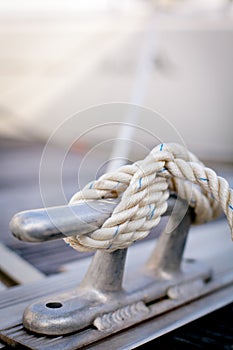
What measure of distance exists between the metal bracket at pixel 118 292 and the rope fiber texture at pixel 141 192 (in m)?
0.07

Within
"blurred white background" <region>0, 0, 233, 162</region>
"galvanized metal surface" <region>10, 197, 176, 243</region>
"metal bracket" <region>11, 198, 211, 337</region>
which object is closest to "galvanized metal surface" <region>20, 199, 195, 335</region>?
"metal bracket" <region>11, 198, 211, 337</region>

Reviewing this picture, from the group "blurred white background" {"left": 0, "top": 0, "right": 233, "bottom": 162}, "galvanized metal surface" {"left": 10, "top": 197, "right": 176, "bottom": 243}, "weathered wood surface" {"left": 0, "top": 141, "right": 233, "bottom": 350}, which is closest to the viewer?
"galvanized metal surface" {"left": 10, "top": 197, "right": 176, "bottom": 243}

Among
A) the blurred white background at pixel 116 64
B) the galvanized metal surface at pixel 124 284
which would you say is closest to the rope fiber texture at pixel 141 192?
the galvanized metal surface at pixel 124 284

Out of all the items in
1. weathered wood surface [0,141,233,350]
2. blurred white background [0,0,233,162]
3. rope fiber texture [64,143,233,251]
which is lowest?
rope fiber texture [64,143,233,251]

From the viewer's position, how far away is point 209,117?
366 centimetres

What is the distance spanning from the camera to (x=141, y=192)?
0.83 metres

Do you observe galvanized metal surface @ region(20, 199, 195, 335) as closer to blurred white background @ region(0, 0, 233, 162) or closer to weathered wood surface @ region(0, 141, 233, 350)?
weathered wood surface @ region(0, 141, 233, 350)

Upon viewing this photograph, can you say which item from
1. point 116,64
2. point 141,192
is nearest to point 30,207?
point 141,192

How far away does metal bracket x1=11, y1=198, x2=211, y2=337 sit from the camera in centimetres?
87

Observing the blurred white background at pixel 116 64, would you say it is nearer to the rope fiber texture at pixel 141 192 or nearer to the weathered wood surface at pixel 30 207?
the weathered wood surface at pixel 30 207

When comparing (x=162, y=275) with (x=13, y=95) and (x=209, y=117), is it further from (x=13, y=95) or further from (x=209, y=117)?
(x=13, y=95)

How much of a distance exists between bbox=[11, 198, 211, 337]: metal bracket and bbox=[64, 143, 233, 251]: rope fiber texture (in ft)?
0.24

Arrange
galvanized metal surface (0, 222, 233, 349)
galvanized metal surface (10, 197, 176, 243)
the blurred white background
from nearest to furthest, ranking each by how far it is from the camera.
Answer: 1. galvanized metal surface (10, 197, 176, 243)
2. galvanized metal surface (0, 222, 233, 349)
3. the blurred white background

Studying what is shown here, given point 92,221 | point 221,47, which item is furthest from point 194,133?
point 92,221
